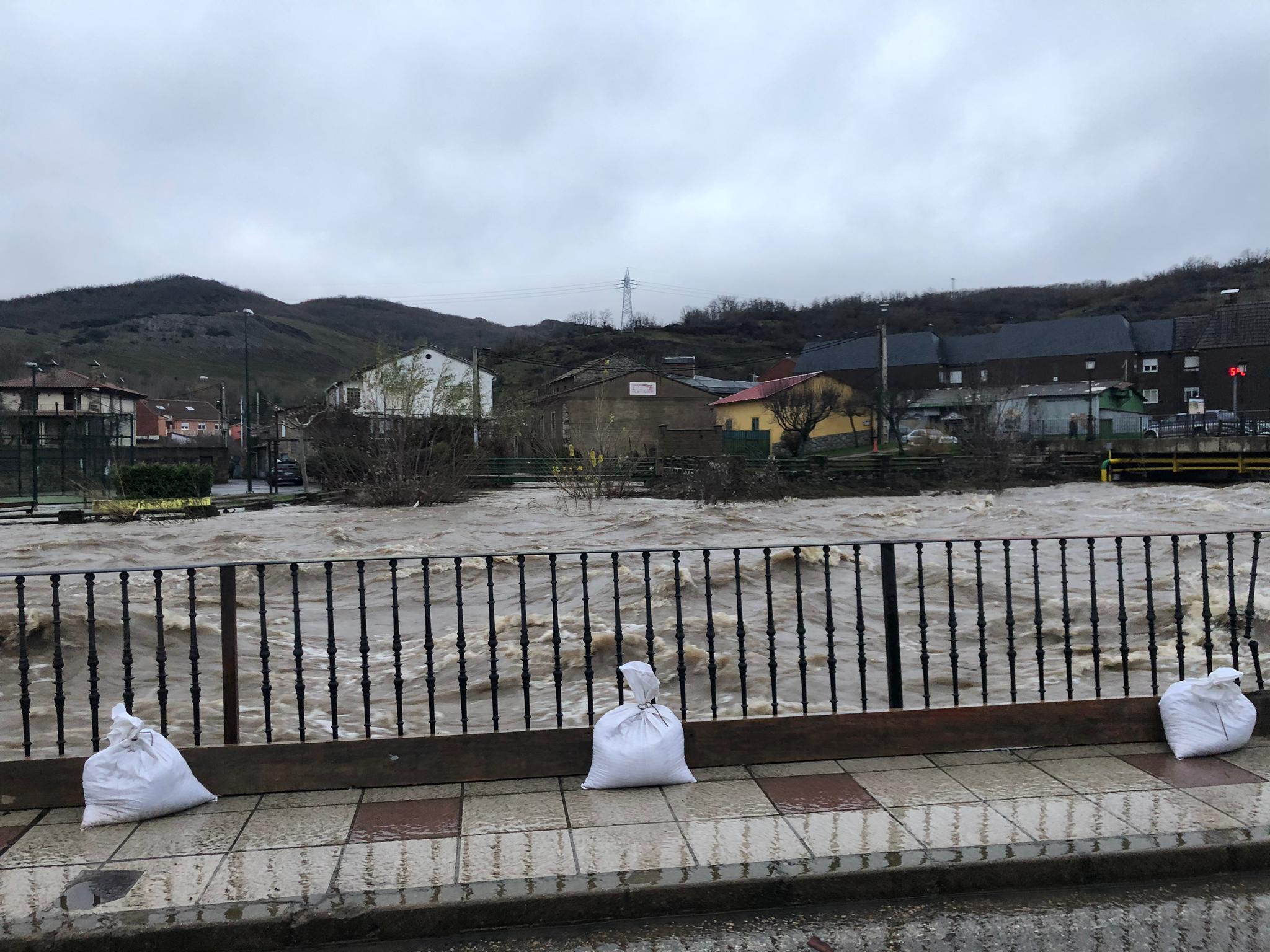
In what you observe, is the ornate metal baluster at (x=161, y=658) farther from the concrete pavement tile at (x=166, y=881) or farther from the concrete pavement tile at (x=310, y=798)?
the concrete pavement tile at (x=166, y=881)

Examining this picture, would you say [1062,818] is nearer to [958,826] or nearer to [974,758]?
[958,826]

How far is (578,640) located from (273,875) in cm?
828

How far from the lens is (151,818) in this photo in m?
4.56

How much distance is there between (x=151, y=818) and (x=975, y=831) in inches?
149

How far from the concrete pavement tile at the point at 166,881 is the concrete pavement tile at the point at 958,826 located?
9.89ft

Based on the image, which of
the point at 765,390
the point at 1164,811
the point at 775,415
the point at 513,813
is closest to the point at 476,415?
the point at 775,415

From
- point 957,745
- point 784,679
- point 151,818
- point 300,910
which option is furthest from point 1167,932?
point 784,679

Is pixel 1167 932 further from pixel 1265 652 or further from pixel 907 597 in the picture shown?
pixel 907 597

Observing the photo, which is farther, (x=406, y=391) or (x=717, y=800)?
(x=406, y=391)

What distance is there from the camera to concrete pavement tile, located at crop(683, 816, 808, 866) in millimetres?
4117

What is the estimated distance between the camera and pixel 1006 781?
4.97m

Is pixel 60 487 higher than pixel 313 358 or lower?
lower

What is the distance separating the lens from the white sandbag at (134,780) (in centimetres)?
450

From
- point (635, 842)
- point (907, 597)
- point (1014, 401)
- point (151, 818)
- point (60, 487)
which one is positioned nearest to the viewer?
point (635, 842)
